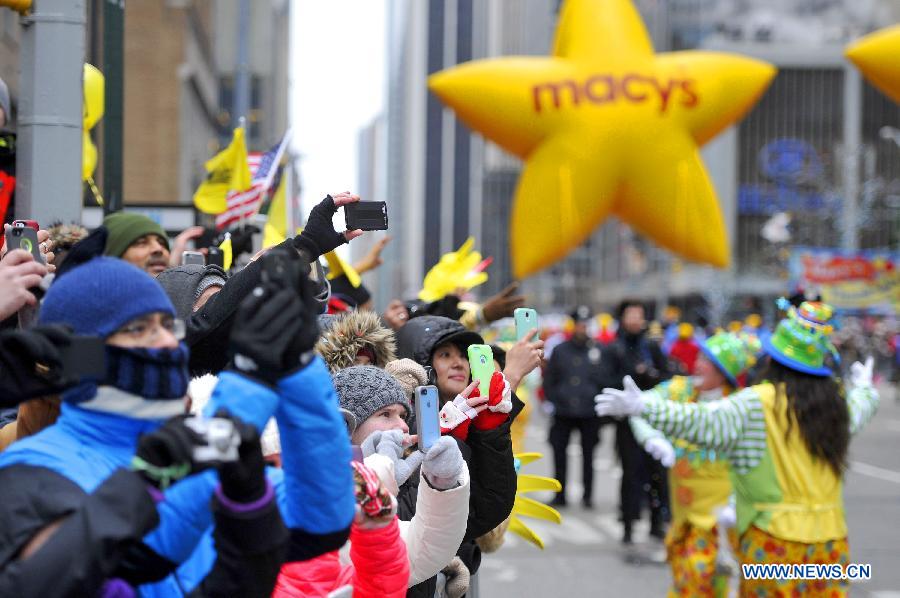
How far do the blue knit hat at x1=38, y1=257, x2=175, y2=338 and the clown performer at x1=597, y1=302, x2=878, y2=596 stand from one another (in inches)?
127

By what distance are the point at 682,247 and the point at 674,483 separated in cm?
528

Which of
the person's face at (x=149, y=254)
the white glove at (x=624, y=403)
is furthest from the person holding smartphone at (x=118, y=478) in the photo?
the white glove at (x=624, y=403)

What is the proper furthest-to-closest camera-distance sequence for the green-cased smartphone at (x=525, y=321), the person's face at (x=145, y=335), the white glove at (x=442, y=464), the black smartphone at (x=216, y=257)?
the black smartphone at (x=216, y=257) < the green-cased smartphone at (x=525, y=321) < the white glove at (x=442, y=464) < the person's face at (x=145, y=335)

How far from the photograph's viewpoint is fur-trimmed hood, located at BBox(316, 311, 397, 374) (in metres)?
4.13

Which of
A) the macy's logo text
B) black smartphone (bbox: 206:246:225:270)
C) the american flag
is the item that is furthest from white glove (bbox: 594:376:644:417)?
the macy's logo text

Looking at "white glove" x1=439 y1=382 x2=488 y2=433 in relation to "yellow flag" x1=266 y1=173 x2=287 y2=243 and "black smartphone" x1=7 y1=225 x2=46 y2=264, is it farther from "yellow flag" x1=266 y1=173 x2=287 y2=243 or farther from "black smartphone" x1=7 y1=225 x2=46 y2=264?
"yellow flag" x1=266 y1=173 x2=287 y2=243

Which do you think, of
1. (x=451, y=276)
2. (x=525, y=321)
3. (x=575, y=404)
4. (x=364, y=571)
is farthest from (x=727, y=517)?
(x=575, y=404)

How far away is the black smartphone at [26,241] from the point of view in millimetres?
2648

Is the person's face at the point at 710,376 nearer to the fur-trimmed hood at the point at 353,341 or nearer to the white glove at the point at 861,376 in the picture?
the white glove at the point at 861,376

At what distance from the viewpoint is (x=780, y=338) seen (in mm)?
5180

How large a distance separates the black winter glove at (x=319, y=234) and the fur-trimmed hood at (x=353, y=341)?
0.94 m

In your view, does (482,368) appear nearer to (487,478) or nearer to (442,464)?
(487,478)

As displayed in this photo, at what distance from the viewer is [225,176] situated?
22.5 ft

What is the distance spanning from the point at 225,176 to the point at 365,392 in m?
3.91
